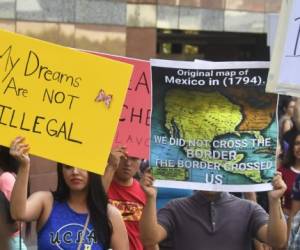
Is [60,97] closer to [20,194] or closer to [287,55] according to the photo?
[20,194]

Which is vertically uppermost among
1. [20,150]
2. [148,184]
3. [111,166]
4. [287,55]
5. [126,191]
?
[287,55]

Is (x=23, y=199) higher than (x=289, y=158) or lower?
higher

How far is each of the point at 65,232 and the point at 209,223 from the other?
702 mm

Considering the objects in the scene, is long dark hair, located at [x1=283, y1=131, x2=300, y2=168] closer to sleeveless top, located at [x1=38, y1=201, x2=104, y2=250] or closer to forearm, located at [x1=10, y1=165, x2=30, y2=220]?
sleeveless top, located at [x1=38, y1=201, x2=104, y2=250]

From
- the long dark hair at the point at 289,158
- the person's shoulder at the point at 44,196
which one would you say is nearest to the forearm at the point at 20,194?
the person's shoulder at the point at 44,196

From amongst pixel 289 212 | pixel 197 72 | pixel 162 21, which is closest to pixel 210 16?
pixel 162 21

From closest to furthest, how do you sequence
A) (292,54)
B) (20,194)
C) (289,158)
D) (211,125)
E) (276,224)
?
(20,194) → (276,224) → (211,125) → (292,54) → (289,158)

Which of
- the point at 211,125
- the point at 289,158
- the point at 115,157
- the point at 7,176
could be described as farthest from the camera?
the point at 289,158

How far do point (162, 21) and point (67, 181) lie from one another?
8.83 meters

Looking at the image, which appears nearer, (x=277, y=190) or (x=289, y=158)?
(x=277, y=190)

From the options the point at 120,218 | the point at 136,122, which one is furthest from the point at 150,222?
the point at 136,122

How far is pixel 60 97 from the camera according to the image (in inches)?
163

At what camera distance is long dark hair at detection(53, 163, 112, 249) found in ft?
13.4

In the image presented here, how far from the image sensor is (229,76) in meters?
4.20
